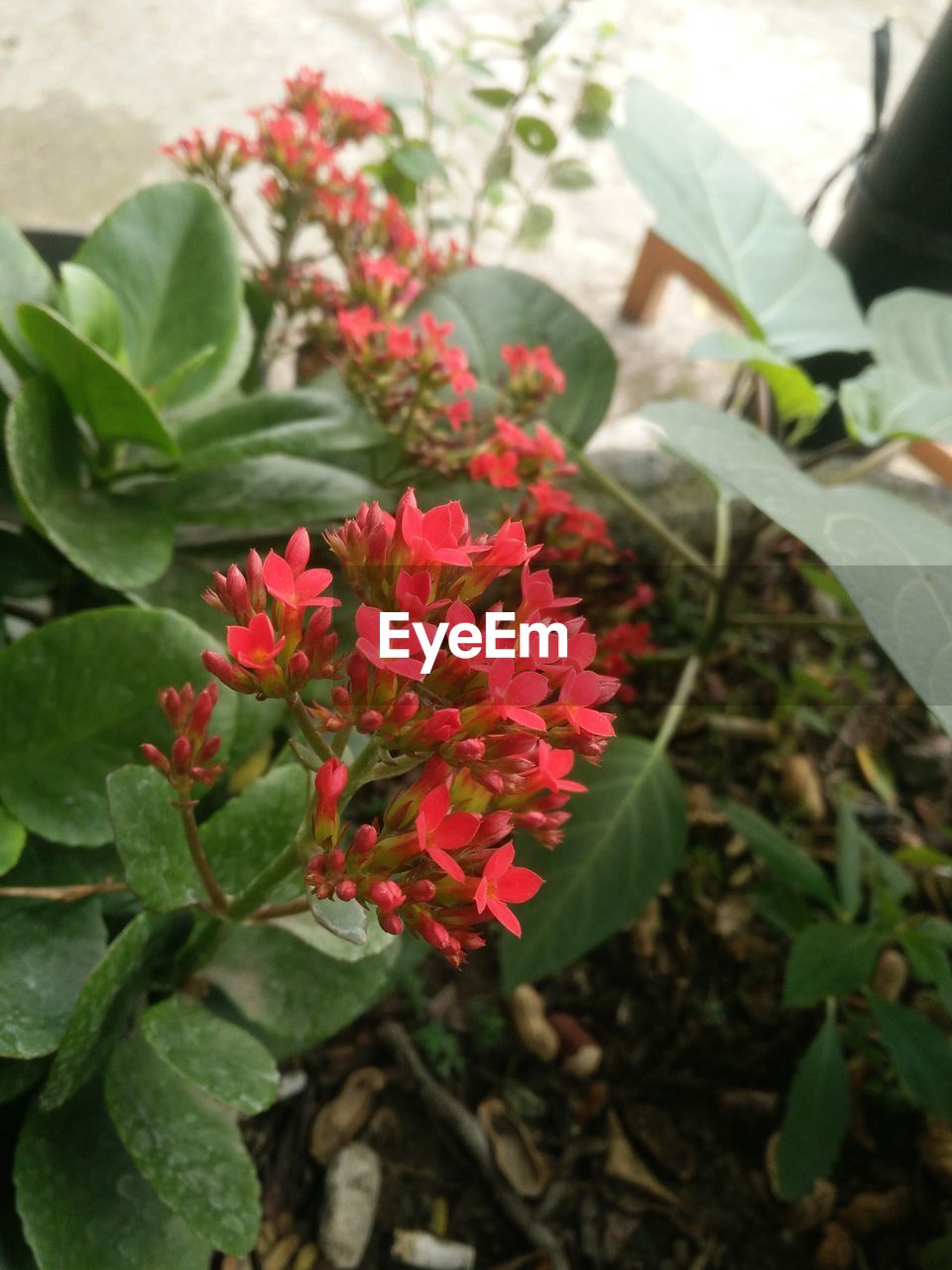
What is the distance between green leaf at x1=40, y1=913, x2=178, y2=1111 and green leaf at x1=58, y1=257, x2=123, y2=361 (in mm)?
463

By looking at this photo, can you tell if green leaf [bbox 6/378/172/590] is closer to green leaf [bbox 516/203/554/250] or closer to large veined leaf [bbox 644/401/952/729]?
large veined leaf [bbox 644/401/952/729]

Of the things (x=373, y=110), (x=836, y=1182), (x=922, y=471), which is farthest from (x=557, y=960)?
(x=922, y=471)

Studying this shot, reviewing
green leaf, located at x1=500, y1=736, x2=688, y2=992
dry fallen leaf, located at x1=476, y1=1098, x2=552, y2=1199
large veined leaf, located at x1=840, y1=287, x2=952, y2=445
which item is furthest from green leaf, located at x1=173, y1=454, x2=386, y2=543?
dry fallen leaf, located at x1=476, y1=1098, x2=552, y2=1199

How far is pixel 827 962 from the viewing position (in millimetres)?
903

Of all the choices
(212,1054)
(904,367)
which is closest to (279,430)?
(212,1054)

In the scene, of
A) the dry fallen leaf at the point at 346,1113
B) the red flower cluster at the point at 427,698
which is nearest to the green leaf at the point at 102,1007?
the red flower cluster at the point at 427,698

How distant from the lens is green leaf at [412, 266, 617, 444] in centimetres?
103

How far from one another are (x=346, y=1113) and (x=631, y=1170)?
29 cm

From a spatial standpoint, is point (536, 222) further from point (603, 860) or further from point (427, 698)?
point (427, 698)

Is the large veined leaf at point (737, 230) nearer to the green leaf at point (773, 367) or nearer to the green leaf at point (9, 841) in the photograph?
the green leaf at point (773, 367)

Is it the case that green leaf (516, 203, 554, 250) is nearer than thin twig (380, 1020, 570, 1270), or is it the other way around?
thin twig (380, 1020, 570, 1270)

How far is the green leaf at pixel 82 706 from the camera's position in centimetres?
64

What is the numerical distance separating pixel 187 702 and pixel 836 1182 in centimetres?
89

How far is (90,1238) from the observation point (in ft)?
1.88
